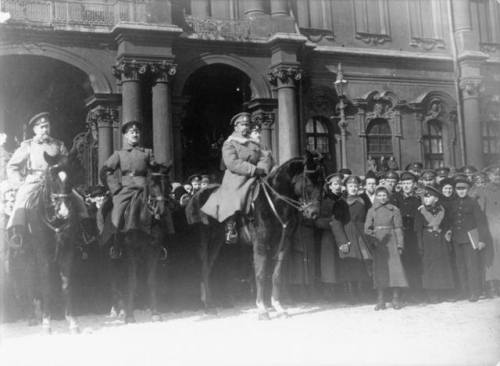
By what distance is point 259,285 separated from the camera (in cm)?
784

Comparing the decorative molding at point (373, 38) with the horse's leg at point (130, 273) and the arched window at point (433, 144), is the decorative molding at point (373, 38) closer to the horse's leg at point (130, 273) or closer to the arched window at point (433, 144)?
the arched window at point (433, 144)

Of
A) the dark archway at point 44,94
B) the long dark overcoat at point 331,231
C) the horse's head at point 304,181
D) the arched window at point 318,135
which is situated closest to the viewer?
the horse's head at point 304,181

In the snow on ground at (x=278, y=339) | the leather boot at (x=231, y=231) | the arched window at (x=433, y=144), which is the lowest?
the snow on ground at (x=278, y=339)

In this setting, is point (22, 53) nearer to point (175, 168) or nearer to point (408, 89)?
point (175, 168)

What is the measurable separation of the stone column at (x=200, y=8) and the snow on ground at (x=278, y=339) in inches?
422

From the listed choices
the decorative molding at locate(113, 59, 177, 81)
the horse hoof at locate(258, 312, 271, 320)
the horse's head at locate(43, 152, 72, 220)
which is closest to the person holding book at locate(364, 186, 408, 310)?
the horse hoof at locate(258, 312, 271, 320)

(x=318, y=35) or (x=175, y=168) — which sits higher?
(x=318, y=35)

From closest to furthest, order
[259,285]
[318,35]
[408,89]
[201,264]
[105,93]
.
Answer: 1. [259,285]
2. [201,264]
3. [105,93]
4. [318,35]
5. [408,89]

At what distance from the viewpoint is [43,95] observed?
1719 cm

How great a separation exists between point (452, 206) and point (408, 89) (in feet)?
36.3

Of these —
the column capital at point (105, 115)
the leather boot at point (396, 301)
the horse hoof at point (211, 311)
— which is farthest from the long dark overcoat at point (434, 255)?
the column capital at point (105, 115)

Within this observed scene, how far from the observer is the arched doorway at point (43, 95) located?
51.7ft

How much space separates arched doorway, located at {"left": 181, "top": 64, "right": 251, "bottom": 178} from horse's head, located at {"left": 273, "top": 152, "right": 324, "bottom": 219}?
1005 cm

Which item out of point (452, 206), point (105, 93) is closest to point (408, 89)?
point (105, 93)
